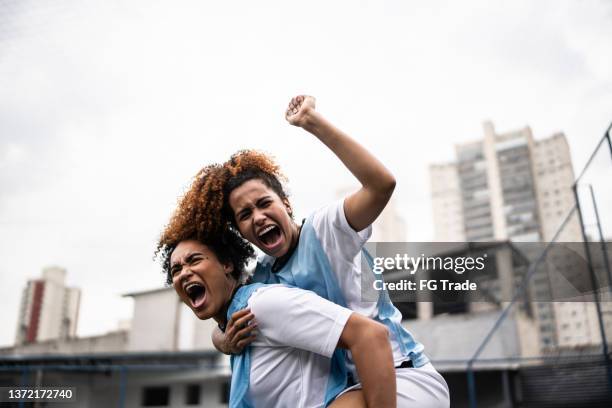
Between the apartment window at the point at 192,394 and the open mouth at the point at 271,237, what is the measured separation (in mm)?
15862

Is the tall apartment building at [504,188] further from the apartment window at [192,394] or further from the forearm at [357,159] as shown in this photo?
the forearm at [357,159]

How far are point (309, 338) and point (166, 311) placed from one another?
61.5 feet

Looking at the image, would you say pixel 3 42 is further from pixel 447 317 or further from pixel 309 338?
pixel 447 317

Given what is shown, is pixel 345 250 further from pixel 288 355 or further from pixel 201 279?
pixel 201 279

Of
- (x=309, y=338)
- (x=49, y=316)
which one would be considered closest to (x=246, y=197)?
(x=309, y=338)

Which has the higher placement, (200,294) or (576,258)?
(576,258)

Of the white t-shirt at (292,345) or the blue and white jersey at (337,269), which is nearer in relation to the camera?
the white t-shirt at (292,345)

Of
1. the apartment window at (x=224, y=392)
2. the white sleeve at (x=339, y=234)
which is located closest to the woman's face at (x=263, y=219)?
the white sleeve at (x=339, y=234)

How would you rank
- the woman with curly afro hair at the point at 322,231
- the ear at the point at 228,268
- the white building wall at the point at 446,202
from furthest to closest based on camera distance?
1. the white building wall at the point at 446,202
2. the ear at the point at 228,268
3. the woman with curly afro hair at the point at 322,231

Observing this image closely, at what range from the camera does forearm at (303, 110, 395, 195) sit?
1.21m

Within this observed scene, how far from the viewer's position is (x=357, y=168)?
1.22m

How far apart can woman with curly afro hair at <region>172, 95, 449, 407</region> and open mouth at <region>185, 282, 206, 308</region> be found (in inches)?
4.7

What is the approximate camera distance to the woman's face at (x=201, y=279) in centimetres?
146

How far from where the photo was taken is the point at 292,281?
→ 140cm
